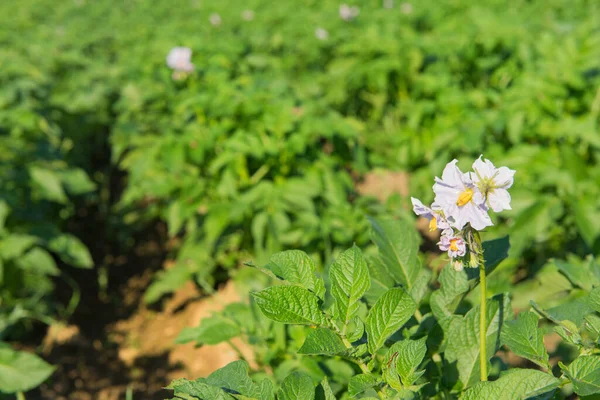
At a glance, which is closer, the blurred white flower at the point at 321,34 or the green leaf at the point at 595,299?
the green leaf at the point at 595,299

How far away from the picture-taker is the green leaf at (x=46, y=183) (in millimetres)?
3472

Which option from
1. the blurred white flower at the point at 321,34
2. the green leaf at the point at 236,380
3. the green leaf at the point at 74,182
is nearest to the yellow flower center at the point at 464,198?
the green leaf at the point at 236,380

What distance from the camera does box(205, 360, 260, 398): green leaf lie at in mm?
1009

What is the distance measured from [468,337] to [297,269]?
39 cm

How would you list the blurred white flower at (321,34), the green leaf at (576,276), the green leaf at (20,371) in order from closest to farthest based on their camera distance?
the green leaf at (576,276)
the green leaf at (20,371)
the blurred white flower at (321,34)

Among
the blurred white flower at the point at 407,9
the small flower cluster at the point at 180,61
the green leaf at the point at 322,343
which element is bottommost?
the blurred white flower at the point at 407,9

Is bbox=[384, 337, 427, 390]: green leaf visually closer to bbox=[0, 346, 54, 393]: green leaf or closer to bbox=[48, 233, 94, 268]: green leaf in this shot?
bbox=[0, 346, 54, 393]: green leaf

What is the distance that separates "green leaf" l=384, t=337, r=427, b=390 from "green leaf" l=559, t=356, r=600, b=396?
228mm

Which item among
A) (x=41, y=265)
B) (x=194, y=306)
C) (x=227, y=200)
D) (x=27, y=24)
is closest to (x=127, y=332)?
(x=194, y=306)

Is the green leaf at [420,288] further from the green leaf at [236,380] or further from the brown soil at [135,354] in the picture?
the brown soil at [135,354]

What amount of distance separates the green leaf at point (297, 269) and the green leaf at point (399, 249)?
0.28 m

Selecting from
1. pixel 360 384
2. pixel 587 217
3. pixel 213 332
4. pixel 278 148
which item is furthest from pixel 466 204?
pixel 278 148

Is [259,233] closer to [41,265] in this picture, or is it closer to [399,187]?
[41,265]

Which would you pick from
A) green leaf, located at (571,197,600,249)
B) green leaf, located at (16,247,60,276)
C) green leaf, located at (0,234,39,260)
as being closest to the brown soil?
green leaf, located at (16,247,60,276)
